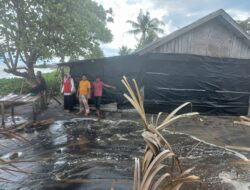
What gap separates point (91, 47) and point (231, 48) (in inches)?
324

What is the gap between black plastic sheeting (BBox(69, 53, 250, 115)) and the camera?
460 inches

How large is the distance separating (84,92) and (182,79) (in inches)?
171

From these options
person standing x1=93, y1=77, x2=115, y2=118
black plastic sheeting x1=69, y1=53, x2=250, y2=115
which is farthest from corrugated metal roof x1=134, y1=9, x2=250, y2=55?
person standing x1=93, y1=77, x2=115, y2=118

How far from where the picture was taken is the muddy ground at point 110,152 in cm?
512

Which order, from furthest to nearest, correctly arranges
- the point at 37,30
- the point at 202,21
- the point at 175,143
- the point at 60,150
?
the point at 37,30, the point at 202,21, the point at 175,143, the point at 60,150

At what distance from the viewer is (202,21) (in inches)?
434

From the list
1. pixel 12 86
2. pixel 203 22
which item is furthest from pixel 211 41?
pixel 12 86

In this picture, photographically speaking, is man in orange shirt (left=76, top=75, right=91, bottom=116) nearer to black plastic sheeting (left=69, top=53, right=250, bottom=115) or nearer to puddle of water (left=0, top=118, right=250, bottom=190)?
black plastic sheeting (left=69, top=53, right=250, bottom=115)

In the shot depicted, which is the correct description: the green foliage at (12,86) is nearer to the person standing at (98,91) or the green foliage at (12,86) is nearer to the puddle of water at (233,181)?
the person standing at (98,91)

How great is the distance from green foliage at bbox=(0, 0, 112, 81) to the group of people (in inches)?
131

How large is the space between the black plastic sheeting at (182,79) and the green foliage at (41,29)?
309 centimetres

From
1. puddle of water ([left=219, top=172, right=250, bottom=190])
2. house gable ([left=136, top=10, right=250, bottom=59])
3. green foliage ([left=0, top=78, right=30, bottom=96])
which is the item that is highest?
house gable ([left=136, top=10, right=250, bottom=59])

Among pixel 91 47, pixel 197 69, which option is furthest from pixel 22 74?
pixel 197 69

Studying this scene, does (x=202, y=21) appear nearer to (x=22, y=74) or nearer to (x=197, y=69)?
(x=197, y=69)
